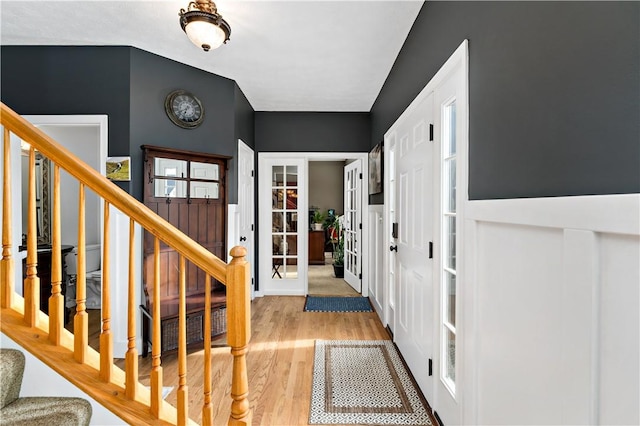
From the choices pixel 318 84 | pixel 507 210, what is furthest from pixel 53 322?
pixel 318 84

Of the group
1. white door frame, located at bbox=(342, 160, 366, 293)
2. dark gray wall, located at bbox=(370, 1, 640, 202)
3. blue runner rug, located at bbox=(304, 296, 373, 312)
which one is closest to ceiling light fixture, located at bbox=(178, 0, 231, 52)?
dark gray wall, located at bbox=(370, 1, 640, 202)

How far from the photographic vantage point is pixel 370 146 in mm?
4441

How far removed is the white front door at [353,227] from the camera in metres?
4.68

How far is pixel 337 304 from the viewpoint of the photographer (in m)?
4.13

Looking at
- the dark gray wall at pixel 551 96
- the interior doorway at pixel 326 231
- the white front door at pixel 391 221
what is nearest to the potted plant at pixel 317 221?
the interior doorway at pixel 326 231

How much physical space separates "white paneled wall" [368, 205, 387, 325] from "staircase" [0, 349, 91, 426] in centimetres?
263

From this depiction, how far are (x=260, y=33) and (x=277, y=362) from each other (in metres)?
2.59

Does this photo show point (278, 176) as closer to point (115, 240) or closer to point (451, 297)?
point (115, 240)

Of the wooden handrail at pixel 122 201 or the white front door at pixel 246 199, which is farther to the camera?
the white front door at pixel 246 199

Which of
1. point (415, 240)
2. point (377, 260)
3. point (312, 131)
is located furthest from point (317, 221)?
point (415, 240)

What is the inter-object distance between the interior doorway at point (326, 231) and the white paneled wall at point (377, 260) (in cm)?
63

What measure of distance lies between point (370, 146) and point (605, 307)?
3892 mm

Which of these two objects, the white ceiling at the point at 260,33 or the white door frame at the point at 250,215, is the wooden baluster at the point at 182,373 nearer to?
the white ceiling at the point at 260,33

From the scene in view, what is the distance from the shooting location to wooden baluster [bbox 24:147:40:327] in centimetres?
135
